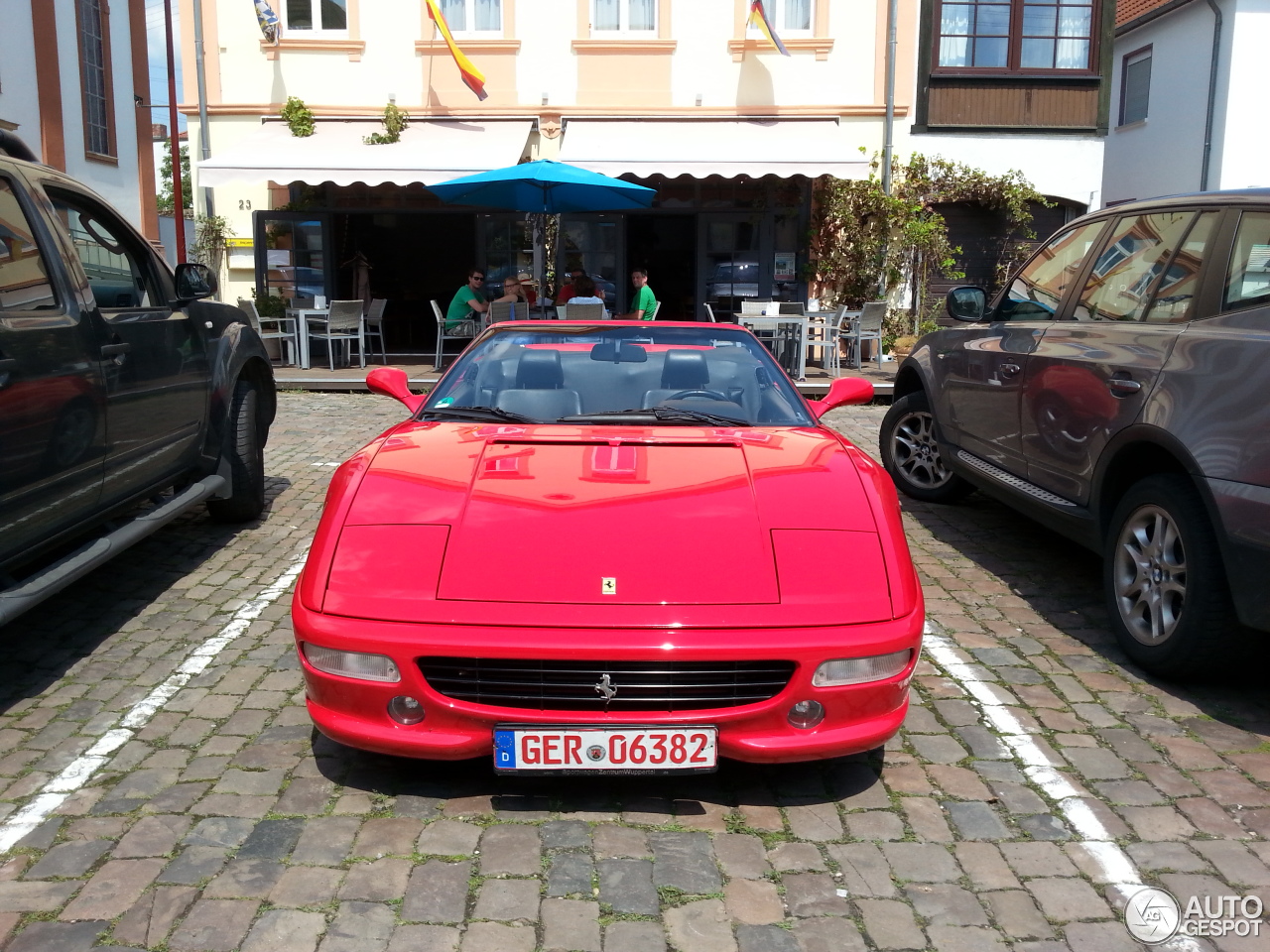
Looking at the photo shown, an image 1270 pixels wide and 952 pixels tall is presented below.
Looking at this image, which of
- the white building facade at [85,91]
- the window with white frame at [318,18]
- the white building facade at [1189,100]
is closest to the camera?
the window with white frame at [318,18]

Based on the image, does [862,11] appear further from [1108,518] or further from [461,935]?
[461,935]

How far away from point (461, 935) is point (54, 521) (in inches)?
96.4

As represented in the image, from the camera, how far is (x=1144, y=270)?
4.64 m

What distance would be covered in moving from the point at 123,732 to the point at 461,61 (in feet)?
45.2

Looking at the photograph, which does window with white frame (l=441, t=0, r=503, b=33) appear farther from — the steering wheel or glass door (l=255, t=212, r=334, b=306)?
the steering wheel

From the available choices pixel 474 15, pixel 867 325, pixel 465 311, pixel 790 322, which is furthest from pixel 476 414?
pixel 474 15

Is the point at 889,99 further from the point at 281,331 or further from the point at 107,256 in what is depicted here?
the point at 107,256

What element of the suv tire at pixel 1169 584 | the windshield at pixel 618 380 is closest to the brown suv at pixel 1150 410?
the suv tire at pixel 1169 584

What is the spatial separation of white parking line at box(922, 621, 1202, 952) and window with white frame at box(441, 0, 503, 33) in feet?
47.3

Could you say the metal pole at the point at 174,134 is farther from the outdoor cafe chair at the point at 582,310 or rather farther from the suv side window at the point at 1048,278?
the suv side window at the point at 1048,278

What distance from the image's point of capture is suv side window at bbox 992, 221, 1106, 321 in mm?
5387

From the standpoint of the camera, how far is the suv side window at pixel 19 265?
388 centimetres

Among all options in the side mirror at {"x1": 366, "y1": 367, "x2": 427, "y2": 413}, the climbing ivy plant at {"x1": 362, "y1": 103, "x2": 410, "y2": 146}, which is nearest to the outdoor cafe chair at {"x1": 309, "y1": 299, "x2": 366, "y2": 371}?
the climbing ivy plant at {"x1": 362, "y1": 103, "x2": 410, "y2": 146}

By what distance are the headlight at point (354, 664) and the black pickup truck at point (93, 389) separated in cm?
131
